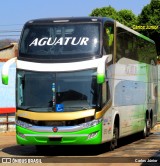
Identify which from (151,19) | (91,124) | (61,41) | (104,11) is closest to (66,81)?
(61,41)

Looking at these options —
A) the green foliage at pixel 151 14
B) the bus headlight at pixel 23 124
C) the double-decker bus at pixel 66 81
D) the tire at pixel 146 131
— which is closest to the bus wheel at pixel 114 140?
the double-decker bus at pixel 66 81

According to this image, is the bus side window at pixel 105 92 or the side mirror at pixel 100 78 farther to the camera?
the bus side window at pixel 105 92

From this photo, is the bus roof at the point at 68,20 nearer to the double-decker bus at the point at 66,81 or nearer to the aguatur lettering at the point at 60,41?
the double-decker bus at the point at 66,81

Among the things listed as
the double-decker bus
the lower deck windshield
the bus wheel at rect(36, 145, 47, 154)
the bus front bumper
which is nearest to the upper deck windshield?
the double-decker bus

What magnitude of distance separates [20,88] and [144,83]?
25.1 feet

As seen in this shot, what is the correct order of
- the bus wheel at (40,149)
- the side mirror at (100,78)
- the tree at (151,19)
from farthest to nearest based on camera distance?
the tree at (151,19)
the bus wheel at (40,149)
the side mirror at (100,78)

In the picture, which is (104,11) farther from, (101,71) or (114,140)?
(101,71)

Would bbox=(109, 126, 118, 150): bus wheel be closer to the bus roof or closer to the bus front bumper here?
the bus front bumper

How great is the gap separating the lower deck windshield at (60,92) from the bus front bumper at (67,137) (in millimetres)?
627

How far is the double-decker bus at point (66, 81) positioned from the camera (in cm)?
1512

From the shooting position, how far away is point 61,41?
15734 mm

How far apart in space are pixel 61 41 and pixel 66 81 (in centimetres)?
120

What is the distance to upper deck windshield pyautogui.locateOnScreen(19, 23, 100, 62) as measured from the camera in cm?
1551

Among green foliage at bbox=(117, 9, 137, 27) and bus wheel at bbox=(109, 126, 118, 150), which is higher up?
green foliage at bbox=(117, 9, 137, 27)
